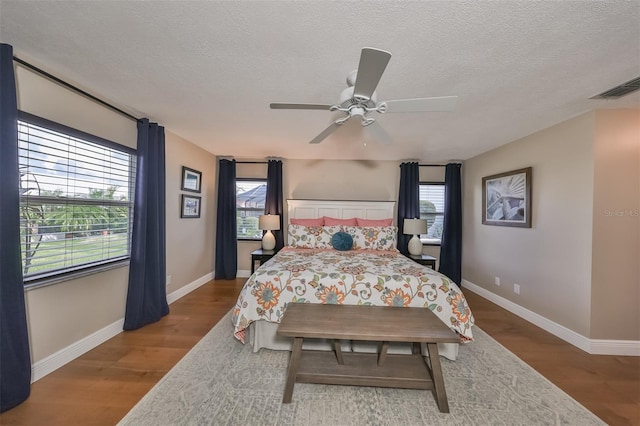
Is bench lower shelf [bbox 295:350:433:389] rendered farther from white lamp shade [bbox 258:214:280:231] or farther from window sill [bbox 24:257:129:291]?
white lamp shade [bbox 258:214:280:231]

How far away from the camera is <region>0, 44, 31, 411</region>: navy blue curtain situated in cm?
156

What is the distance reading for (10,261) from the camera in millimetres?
1588

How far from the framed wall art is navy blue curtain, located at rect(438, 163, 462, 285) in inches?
21.9

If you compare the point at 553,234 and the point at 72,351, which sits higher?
the point at 553,234

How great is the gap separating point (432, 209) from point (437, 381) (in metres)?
3.61

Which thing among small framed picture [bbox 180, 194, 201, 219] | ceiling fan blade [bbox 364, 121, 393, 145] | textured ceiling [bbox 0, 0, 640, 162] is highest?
textured ceiling [bbox 0, 0, 640, 162]

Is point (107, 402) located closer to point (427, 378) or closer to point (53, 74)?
point (427, 378)

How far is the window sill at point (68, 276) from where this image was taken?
1.83 meters

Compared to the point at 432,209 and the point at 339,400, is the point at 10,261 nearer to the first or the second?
the point at 339,400

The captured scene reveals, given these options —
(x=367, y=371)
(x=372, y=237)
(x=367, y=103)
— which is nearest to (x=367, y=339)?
(x=367, y=371)

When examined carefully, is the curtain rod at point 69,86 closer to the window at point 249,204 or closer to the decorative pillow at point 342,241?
the window at point 249,204

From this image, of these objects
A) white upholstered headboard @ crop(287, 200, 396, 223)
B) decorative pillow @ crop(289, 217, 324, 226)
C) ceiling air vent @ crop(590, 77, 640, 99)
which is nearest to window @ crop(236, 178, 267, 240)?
white upholstered headboard @ crop(287, 200, 396, 223)

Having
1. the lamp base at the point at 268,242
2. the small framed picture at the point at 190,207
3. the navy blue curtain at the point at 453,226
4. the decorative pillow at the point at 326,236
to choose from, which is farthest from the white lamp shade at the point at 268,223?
the navy blue curtain at the point at 453,226

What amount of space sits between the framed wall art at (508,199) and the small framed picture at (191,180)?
4.63m
